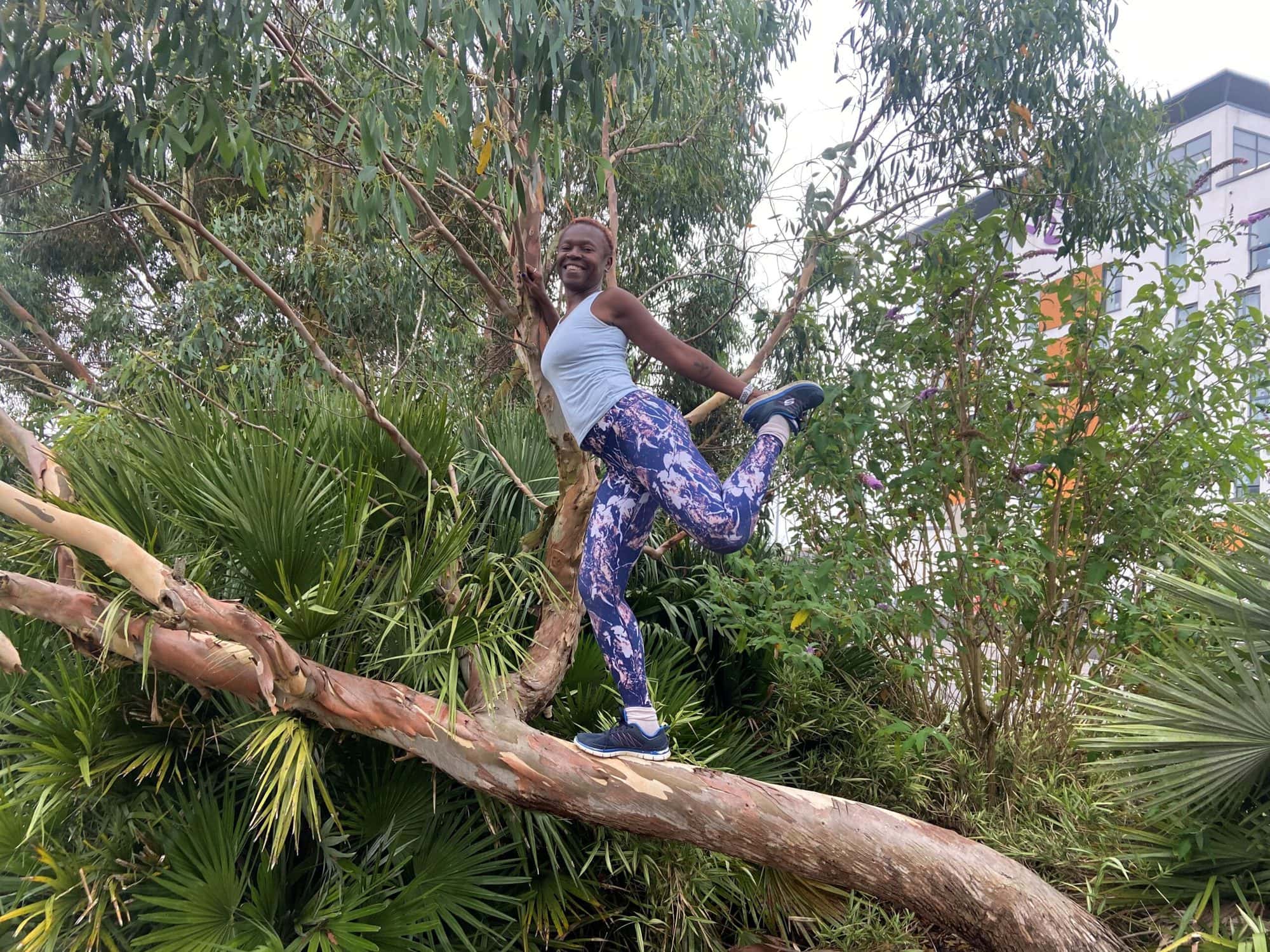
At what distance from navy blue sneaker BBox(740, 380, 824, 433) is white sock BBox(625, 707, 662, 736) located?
109cm

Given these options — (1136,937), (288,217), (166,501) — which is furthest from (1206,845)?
(288,217)

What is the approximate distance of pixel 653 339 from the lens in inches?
124

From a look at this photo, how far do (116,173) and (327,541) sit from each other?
5.63 ft

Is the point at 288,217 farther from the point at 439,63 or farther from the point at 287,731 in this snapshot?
the point at 287,731

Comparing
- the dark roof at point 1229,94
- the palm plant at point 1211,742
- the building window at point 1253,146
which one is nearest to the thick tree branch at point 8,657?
the palm plant at point 1211,742

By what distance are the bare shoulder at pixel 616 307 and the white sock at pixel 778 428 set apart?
1.91ft

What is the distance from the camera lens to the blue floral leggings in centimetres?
306

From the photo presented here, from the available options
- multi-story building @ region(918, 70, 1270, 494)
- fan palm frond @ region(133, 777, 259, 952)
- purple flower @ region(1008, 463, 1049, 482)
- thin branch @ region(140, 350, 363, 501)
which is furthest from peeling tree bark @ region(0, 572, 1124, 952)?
multi-story building @ region(918, 70, 1270, 494)

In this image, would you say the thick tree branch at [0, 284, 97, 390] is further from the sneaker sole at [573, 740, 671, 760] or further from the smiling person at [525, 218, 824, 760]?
the sneaker sole at [573, 740, 671, 760]

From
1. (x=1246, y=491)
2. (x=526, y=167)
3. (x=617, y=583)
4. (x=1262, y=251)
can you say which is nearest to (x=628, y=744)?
(x=617, y=583)

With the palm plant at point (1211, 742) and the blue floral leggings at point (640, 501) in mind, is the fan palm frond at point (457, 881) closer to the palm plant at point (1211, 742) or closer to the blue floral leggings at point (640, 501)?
the blue floral leggings at point (640, 501)

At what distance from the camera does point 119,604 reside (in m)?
3.01

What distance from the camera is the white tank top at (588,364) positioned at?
317 centimetres

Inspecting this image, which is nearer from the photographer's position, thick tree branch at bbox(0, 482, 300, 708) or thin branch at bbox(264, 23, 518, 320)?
thick tree branch at bbox(0, 482, 300, 708)
